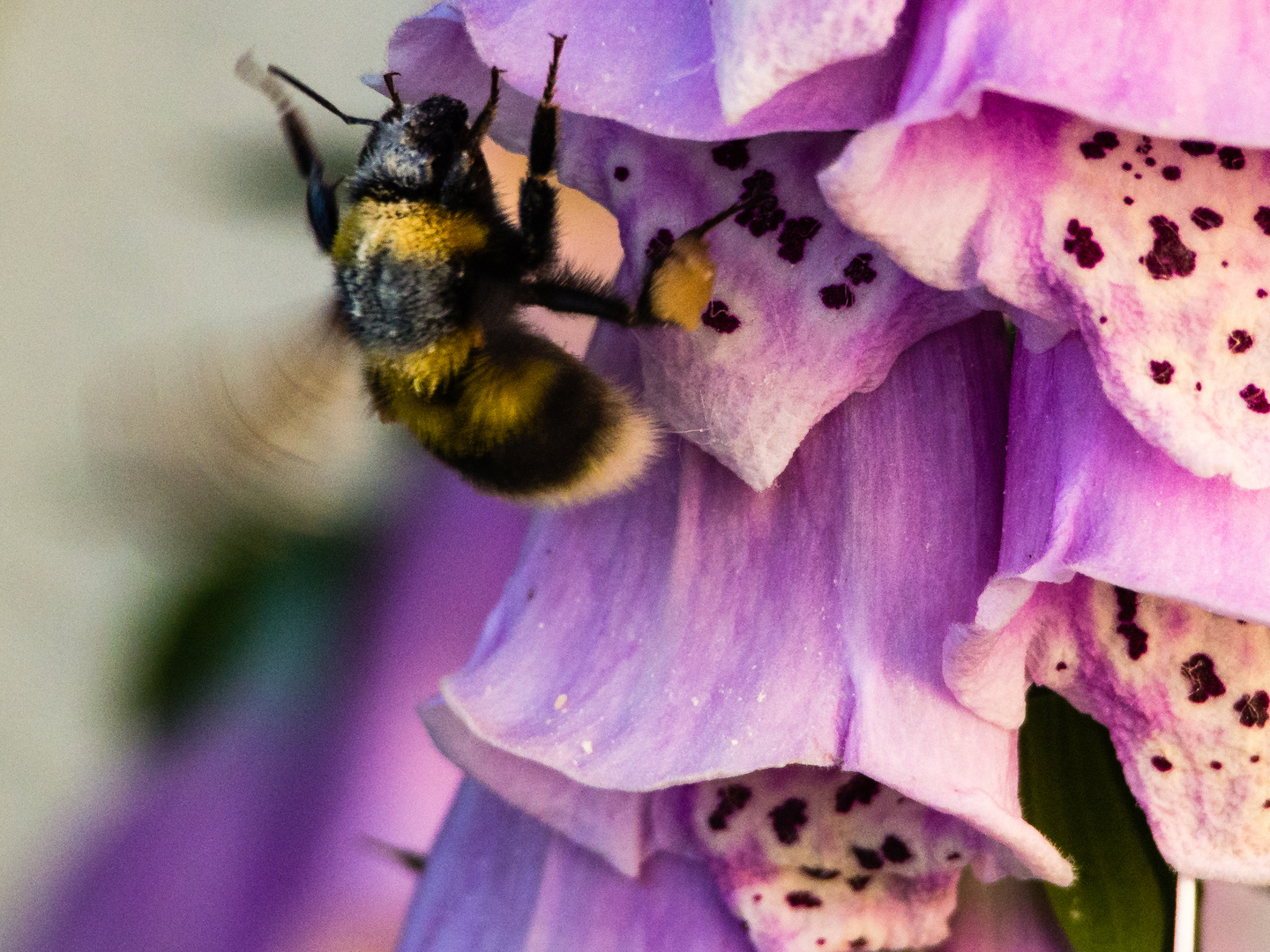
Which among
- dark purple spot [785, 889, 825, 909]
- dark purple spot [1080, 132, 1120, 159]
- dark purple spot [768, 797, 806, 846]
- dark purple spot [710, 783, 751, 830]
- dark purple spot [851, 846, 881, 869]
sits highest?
dark purple spot [1080, 132, 1120, 159]

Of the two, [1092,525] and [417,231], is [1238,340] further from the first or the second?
[417,231]

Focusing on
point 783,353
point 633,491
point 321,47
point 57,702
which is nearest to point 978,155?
point 783,353

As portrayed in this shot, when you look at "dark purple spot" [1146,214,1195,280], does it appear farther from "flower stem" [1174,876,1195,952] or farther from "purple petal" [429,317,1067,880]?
"flower stem" [1174,876,1195,952]

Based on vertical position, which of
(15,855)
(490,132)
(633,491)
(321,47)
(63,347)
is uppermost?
(490,132)

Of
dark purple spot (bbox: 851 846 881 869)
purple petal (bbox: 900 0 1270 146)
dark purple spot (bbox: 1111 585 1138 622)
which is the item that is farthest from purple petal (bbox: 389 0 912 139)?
dark purple spot (bbox: 851 846 881 869)

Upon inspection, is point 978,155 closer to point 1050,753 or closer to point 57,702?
point 1050,753

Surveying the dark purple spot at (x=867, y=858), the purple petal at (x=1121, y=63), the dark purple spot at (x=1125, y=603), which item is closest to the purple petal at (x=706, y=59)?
the purple petal at (x=1121, y=63)

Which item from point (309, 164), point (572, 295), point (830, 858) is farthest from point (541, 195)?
point (830, 858)
